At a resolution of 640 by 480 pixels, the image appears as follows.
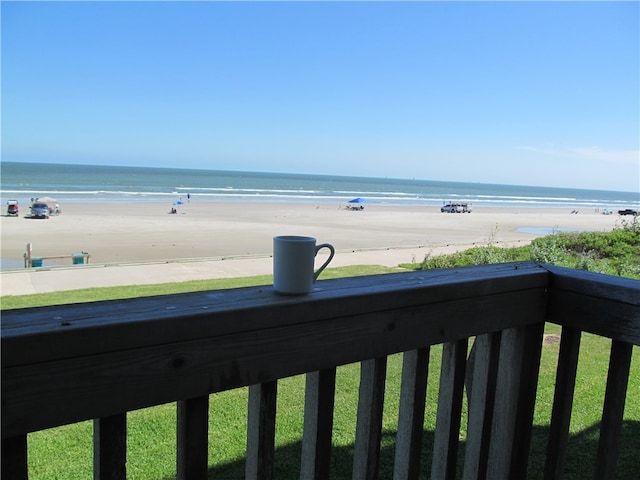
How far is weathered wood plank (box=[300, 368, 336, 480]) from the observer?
42.7 inches

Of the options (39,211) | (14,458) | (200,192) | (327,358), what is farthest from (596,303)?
(200,192)

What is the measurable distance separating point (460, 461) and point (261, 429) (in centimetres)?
237

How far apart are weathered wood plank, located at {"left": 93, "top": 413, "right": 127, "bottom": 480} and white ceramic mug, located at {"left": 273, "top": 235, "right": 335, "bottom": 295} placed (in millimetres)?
368

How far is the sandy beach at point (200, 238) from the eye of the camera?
1020cm

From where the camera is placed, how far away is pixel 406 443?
1255mm

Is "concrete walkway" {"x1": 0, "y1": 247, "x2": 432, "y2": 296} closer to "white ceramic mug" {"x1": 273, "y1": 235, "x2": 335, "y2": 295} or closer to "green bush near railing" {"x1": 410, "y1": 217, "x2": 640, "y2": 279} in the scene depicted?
"green bush near railing" {"x1": 410, "y1": 217, "x2": 640, "y2": 279}

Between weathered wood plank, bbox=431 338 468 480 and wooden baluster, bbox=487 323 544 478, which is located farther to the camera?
wooden baluster, bbox=487 323 544 478

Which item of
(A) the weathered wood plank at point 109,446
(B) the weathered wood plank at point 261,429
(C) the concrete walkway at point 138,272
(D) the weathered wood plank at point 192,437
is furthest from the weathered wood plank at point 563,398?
(C) the concrete walkway at point 138,272

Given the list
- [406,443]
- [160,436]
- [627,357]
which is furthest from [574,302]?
[160,436]

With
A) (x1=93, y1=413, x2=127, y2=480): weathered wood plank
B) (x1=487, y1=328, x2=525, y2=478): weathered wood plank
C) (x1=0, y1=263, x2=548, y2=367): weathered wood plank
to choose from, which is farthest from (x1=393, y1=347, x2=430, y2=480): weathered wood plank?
(x1=93, y1=413, x2=127, y2=480): weathered wood plank

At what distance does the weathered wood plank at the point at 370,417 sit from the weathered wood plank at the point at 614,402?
69cm

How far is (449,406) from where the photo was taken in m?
1.31

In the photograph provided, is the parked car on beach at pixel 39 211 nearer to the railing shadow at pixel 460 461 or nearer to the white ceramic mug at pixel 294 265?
the railing shadow at pixel 460 461

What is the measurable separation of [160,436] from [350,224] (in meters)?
23.1
